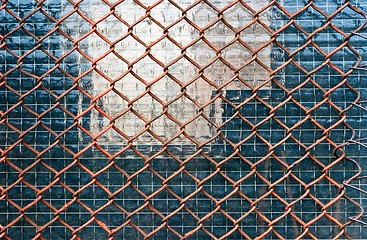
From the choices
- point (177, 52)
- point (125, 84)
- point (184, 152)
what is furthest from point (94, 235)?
point (177, 52)

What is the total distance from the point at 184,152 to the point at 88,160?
43 centimetres

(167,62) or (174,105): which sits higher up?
(167,62)

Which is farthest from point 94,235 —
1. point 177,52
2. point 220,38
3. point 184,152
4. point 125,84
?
point 220,38

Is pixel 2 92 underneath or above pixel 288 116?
underneath

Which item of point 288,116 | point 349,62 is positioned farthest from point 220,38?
point 349,62

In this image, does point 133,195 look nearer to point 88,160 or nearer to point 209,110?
point 88,160

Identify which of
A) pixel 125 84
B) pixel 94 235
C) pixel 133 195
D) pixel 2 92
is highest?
pixel 125 84

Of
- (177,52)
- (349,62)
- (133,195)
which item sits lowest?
(133,195)

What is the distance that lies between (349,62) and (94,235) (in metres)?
1.38

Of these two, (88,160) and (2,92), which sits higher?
(2,92)

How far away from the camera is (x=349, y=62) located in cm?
198

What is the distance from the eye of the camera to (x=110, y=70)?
1.98 m

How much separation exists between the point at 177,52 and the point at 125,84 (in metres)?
0.27

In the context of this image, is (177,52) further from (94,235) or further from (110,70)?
(94,235)
